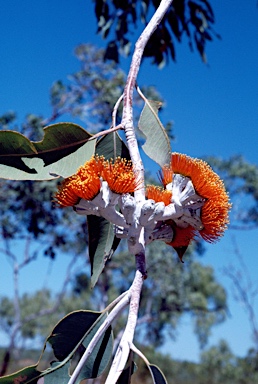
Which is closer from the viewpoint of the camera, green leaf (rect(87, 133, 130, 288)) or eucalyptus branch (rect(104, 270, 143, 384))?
eucalyptus branch (rect(104, 270, 143, 384))

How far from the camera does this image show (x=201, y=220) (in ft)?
3.05

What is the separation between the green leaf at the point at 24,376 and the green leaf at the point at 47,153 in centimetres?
32

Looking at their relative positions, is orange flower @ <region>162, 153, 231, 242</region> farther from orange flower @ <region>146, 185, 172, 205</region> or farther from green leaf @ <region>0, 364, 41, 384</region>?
green leaf @ <region>0, 364, 41, 384</region>

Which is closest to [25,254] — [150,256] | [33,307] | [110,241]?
[150,256]

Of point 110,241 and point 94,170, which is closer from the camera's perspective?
point 94,170

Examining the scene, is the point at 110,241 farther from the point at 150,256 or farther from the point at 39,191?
the point at 150,256

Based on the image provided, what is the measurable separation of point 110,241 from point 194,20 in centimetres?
190

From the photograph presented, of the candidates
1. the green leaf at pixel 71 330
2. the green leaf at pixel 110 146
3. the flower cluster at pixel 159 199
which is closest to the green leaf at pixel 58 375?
the green leaf at pixel 71 330

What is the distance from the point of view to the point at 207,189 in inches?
36.2

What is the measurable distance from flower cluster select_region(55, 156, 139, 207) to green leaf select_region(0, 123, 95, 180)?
2cm

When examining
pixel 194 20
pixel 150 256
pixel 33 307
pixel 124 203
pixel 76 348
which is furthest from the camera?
pixel 33 307

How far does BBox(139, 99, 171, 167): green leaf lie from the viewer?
0.99 metres

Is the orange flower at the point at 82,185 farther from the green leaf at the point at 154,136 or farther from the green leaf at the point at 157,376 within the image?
the green leaf at the point at 157,376

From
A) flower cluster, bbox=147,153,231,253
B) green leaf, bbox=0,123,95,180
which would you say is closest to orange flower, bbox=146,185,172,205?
flower cluster, bbox=147,153,231,253
